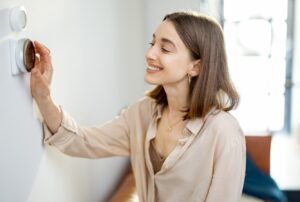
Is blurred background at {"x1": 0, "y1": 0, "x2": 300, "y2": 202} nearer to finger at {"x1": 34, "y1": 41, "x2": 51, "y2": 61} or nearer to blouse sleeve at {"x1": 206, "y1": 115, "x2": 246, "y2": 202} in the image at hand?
finger at {"x1": 34, "y1": 41, "x2": 51, "y2": 61}

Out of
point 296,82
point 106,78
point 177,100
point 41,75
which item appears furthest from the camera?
point 296,82

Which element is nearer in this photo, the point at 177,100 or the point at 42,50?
the point at 42,50

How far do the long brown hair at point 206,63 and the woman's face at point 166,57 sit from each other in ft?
0.07

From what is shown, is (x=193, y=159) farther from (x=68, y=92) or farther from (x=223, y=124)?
(x=68, y=92)

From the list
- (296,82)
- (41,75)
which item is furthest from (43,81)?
(296,82)

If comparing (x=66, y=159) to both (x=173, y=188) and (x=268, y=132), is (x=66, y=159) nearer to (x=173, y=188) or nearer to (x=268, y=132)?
(x=173, y=188)

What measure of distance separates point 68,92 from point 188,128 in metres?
0.41

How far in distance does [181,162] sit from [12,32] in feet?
2.03

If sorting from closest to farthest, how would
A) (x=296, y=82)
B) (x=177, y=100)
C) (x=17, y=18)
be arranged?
1. (x=17, y=18)
2. (x=177, y=100)
3. (x=296, y=82)

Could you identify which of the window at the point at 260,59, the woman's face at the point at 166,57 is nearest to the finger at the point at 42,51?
the woman's face at the point at 166,57

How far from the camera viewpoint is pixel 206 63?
1.29 metres

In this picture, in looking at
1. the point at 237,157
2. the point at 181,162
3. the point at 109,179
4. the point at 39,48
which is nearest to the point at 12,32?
the point at 39,48

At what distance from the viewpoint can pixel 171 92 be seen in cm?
134

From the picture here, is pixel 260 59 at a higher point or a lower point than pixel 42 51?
lower
